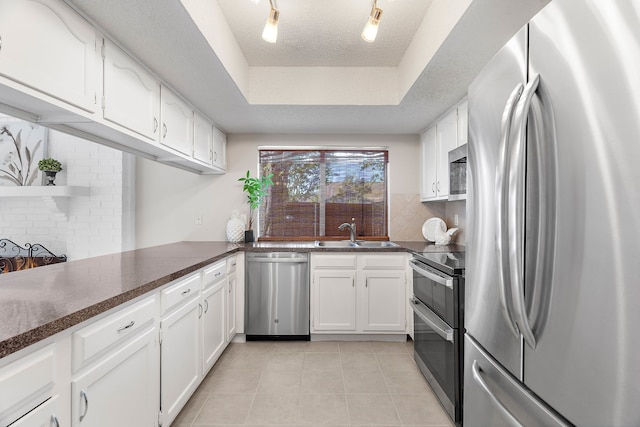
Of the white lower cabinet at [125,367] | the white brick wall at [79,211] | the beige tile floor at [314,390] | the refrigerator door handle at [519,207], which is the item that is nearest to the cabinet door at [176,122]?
the white lower cabinet at [125,367]

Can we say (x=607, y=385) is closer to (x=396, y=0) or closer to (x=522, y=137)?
(x=522, y=137)

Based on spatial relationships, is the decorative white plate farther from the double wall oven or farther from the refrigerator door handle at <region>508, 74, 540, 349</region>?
the refrigerator door handle at <region>508, 74, 540, 349</region>

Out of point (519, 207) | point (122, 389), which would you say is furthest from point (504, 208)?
point (122, 389)

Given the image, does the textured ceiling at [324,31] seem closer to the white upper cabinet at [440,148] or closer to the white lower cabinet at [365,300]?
the white upper cabinet at [440,148]

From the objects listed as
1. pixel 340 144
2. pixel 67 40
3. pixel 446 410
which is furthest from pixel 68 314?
pixel 340 144

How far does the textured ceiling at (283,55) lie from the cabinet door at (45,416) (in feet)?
5.07

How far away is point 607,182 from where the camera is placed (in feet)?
1.89

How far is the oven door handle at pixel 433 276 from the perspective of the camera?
1792mm

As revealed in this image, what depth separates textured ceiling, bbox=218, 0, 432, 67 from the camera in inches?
75.6

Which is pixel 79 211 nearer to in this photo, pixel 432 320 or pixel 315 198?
pixel 315 198

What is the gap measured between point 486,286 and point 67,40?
6.11 feet

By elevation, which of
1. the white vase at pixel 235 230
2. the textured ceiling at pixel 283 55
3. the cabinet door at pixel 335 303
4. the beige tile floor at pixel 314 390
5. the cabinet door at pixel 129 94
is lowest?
the beige tile floor at pixel 314 390

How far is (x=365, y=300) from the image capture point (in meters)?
2.99

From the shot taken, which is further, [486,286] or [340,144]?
[340,144]
